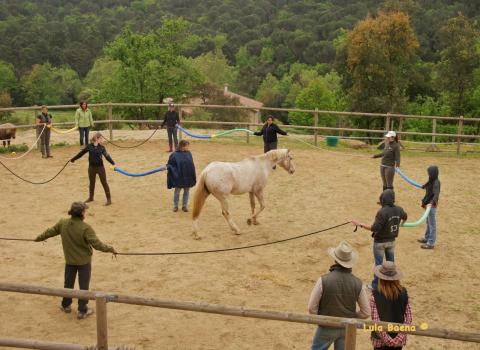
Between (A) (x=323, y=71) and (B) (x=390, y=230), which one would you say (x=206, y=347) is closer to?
(B) (x=390, y=230)

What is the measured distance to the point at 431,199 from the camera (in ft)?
29.0

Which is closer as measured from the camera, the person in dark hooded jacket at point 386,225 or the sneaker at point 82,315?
the sneaker at point 82,315

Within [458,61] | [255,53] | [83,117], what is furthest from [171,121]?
[255,53]

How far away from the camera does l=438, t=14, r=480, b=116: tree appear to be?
101 ft

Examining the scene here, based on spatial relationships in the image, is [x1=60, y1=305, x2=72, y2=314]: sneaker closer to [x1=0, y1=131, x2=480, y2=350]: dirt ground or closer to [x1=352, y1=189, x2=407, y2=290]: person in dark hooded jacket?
[x1=0, y1=131, x2=480, y2=350]: dirt ground

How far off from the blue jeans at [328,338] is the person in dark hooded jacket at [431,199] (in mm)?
4673

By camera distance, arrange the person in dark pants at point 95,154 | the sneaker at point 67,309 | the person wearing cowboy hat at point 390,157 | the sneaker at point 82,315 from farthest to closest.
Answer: the person wearing cowboy hat at point 390,157
the person in dark pants at point 95,154
the sneaker at point 67,309
the sneaker at point 82,315

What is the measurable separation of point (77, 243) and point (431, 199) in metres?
5.48

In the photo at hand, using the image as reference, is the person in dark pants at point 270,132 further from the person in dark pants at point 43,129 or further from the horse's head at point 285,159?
the person in dark pants at point 43,129

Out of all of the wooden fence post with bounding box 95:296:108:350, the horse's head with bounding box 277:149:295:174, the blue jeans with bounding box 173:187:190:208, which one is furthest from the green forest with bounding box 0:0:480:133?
the wooden fence post with bounding box 95:296:108:350

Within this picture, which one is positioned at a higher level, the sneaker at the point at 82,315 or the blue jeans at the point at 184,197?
the blue jeans at the point at 184,197

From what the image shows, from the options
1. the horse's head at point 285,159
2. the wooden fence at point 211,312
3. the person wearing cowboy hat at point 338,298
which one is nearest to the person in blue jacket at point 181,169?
the horse's head at point 285,159

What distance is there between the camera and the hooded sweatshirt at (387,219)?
23.1 ft

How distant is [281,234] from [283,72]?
7796cm
